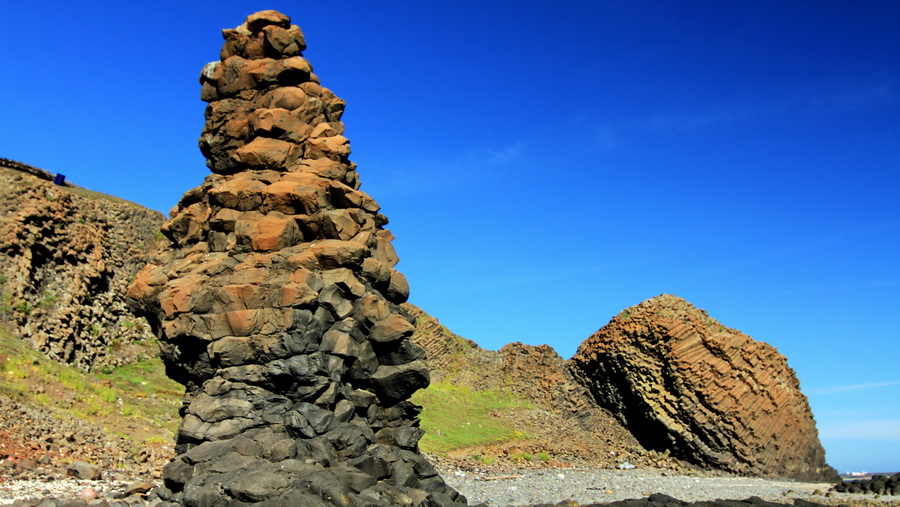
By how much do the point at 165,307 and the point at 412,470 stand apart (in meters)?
4.83

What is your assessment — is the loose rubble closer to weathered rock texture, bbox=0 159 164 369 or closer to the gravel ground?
the gravel ground

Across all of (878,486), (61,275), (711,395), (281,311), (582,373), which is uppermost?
(61,275)

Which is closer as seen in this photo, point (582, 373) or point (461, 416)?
point (461, 416)

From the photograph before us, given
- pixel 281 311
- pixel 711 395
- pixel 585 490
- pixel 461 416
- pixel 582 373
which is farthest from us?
pixel 582 373

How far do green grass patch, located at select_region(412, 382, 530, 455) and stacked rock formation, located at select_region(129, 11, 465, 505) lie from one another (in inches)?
660

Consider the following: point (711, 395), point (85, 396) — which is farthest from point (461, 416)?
point (85, 396)

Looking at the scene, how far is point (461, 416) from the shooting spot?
3756 cm

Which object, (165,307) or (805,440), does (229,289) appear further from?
(805,440)

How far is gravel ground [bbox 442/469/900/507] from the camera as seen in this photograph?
21109 millimetres

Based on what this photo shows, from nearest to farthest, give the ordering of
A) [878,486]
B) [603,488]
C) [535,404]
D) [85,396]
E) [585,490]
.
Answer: [585,490]
[85,396]
[603,488]
[878,486]
[535,404]

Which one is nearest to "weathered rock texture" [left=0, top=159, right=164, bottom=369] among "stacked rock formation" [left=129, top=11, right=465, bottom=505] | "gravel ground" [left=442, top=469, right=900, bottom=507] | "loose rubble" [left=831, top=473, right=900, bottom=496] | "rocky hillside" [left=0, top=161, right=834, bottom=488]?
"rocky hillside" [left=0, top=161, right=834, bottom=488]

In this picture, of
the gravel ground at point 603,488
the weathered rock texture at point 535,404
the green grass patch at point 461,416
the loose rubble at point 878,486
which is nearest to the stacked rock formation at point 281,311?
the gravel ground at point 603,488

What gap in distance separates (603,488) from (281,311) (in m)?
16.0

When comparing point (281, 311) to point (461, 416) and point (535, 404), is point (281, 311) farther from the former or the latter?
point (535, 404)
